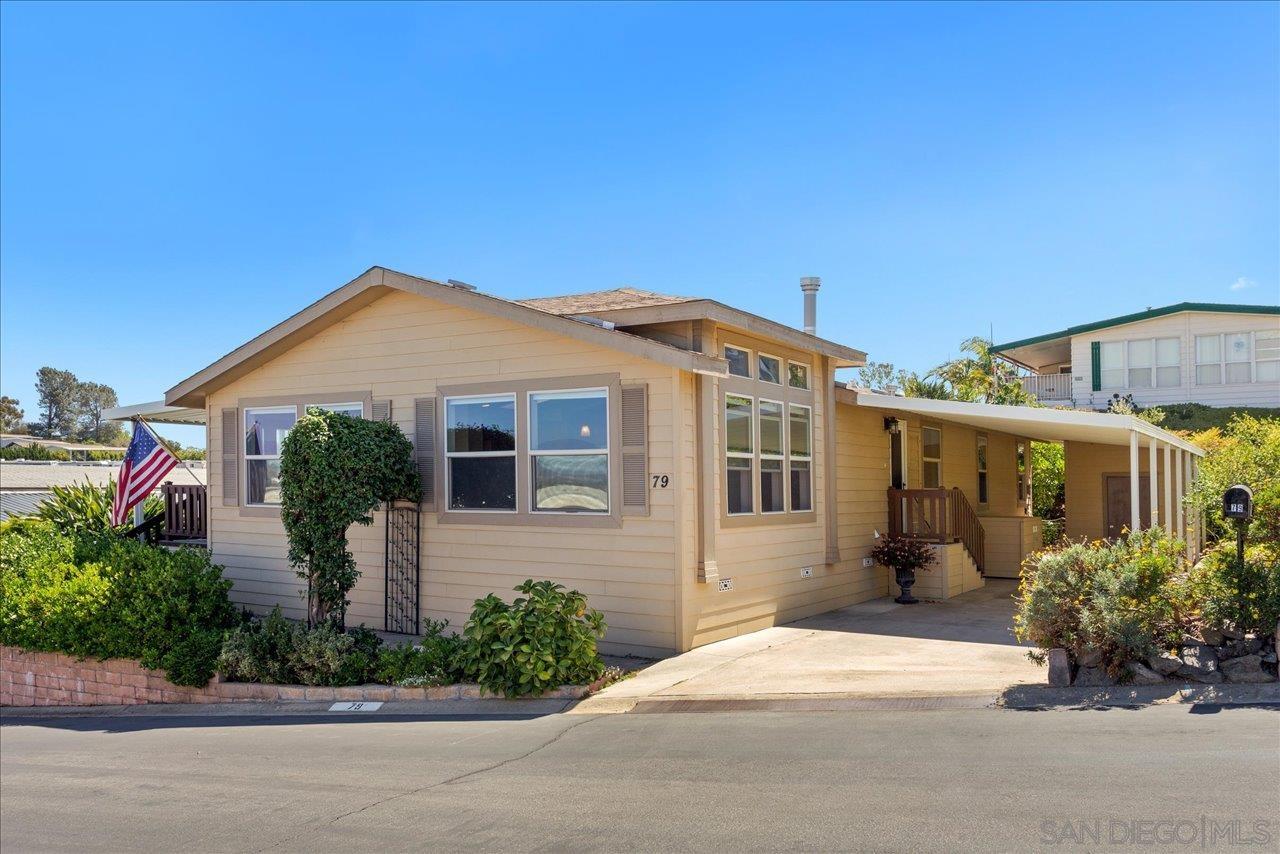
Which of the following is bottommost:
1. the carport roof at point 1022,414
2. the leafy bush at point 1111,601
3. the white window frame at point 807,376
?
the leafy bush at point 1111,601

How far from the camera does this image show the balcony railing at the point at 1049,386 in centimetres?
2947

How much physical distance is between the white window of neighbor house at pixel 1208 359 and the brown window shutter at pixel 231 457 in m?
24.6

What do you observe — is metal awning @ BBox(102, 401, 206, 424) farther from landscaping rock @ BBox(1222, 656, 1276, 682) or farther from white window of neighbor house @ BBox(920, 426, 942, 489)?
landscaping rock @ BBox(1222, 656, 1276, 682)

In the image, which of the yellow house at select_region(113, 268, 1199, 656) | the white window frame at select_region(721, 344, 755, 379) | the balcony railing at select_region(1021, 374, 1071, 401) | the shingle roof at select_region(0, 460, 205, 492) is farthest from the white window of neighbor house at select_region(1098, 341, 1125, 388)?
the shingle roof at select_region(0, 460, 205, 492)

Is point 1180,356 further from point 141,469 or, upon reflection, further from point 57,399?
point 57,399

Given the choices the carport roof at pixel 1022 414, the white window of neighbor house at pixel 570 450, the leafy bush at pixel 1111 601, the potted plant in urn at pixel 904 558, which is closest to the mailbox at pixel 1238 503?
the leafy bush at pixel 1111 601

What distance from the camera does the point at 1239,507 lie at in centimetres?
746

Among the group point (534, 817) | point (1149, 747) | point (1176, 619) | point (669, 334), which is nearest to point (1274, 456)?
point (1176, 619)

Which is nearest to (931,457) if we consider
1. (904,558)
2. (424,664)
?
(904,558)

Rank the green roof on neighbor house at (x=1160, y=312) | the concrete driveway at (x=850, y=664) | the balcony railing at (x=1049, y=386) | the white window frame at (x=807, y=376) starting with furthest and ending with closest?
the balcony railing at (x=1049, y=386) → the green roof on neighbor house at (x=1160, y=312) → the white window frame at (x=807, y=376) → the concrete driveway at (x=850, y=664)

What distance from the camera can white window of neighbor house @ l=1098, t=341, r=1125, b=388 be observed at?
27141mm

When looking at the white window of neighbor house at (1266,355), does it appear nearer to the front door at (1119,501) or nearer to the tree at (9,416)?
the front door at (1119,501)

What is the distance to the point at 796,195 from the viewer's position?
1950cm

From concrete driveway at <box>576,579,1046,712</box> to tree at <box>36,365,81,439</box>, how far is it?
2713 inches
